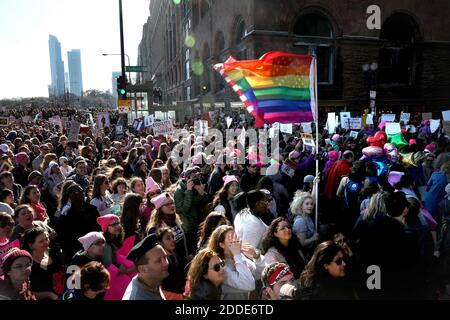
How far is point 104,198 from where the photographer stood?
603 cm

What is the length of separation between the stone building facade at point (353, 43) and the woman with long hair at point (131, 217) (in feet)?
60.8

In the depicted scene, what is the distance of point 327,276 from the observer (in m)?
3.31

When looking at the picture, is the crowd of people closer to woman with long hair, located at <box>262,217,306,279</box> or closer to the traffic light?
woman with long hair, located at <box>262,217,306,279</box>

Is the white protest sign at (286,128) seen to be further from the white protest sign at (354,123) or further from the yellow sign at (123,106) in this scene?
the yellow sign at (123,106)

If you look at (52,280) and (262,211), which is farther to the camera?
(262,211)

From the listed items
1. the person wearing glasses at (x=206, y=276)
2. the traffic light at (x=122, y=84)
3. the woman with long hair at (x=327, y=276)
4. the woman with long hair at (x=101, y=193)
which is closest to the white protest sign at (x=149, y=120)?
the traffic light at (x=122, y=84)

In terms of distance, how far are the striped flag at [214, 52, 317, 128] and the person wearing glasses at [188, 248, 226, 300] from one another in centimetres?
289

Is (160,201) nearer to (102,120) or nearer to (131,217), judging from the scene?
(131,217)

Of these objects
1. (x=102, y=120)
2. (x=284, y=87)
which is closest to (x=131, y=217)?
(x=284, y=87)

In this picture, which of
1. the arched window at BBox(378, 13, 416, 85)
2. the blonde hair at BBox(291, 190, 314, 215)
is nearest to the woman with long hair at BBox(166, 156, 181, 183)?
the blonde hair at BBox(291, 190, 314, 215)

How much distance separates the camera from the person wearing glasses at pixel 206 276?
10.5 feet
